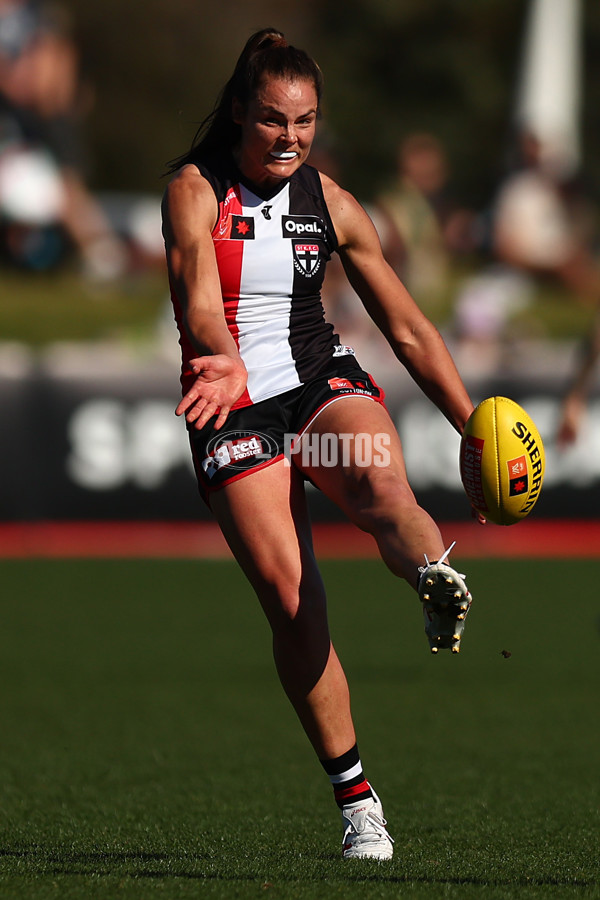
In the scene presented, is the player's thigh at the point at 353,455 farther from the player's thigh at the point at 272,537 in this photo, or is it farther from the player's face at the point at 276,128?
the player's face at the point at 276,128

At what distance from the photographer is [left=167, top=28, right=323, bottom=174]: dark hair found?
4.59m

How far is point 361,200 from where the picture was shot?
26.5 meters

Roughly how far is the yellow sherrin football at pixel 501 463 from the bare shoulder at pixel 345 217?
0.70 m

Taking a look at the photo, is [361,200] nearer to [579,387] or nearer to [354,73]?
[354,73]

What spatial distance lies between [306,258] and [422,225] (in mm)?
13334

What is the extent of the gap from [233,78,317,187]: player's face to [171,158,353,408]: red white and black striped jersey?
0.26ft

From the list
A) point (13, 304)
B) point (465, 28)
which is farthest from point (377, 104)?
point (13, 304)

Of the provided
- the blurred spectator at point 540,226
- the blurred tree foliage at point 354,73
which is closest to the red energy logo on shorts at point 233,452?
the blurred spectator at point 540,226

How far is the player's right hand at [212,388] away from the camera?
13.7 feet

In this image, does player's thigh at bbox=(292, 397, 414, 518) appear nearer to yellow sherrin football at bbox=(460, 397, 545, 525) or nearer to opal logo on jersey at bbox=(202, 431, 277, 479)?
opal logo on jersey at bbox=(202, 431, 277, 479)

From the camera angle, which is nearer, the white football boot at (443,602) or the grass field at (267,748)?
the white football boot at (443,602)

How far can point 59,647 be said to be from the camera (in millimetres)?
9453

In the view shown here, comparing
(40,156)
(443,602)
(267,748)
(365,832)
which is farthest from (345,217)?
(40,156)

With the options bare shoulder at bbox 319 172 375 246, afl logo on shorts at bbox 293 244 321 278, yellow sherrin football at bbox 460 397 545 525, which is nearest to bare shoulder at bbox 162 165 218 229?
afl logo on shorts at bbox 293 244 321 278
